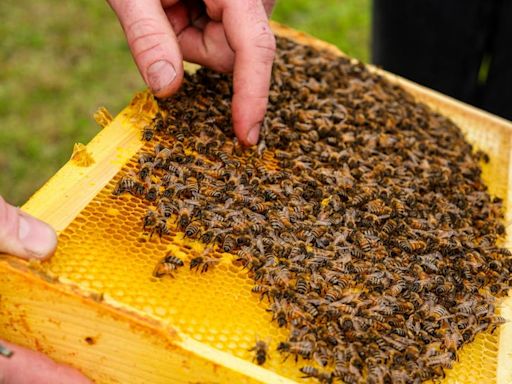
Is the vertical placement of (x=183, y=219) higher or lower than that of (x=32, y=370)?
higher

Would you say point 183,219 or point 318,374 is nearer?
point 318,374

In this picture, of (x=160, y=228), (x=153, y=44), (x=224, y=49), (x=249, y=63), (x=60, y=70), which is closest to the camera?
(x=160, y=228)

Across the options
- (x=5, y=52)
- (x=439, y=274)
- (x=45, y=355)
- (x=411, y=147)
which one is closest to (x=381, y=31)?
(x=411, y=147)

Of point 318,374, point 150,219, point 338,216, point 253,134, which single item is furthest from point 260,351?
point 253,134

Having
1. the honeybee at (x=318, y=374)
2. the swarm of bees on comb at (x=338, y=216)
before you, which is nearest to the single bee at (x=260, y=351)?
the swarm of bees on comb at (x=338, y=216)

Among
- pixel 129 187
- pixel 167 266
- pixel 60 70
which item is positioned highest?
pixel 129 187

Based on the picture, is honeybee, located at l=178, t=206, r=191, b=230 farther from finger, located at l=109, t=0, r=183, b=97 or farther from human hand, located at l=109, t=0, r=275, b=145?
finger, located at l=109, t=0, r=183, b=97

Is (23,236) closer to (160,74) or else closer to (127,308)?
(127,308)

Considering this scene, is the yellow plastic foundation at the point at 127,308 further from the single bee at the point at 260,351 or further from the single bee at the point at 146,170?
the single bee at the point at 146,170
